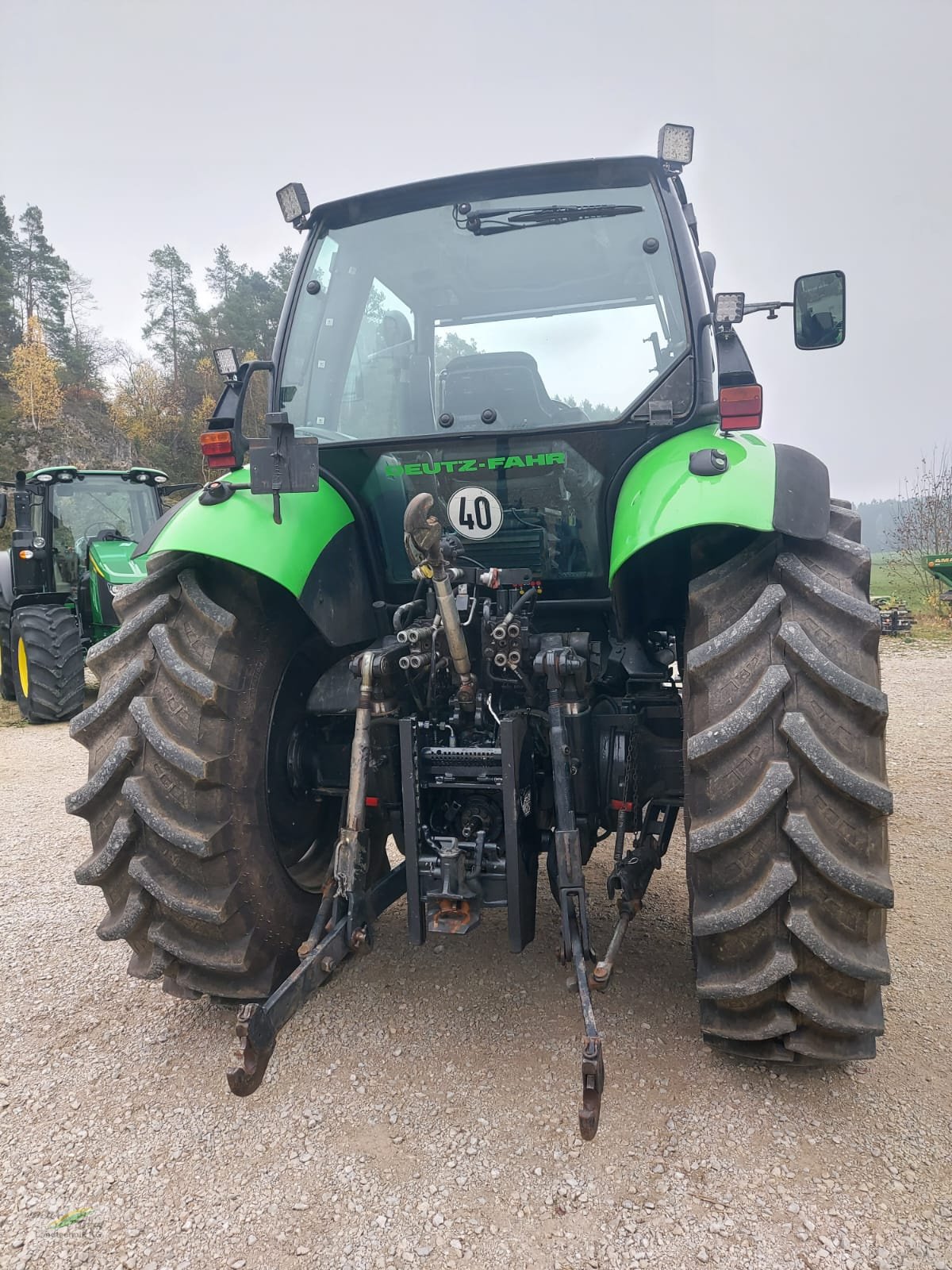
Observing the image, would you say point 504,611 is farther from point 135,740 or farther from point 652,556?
point 135,740

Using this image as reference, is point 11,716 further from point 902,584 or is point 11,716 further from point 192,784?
point 902,584

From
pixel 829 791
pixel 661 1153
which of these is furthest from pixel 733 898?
pixel 661 1153

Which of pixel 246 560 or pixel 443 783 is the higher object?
pixel 246 560

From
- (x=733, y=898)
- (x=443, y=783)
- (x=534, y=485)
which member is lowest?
(x=733, y=898)

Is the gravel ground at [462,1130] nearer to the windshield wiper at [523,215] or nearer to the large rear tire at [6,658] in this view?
the windshield wiper at [523,215]

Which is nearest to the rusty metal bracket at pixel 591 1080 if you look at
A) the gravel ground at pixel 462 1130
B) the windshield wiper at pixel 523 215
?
the gravel ground at pixel 462 1130

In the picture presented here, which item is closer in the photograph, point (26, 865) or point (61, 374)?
point (26, 865)

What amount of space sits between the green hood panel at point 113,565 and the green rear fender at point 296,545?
6.45m

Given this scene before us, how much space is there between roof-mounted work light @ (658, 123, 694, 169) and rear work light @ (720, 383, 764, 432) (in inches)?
35.6

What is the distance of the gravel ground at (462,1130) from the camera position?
178 centimetres

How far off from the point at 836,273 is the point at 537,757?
5.60 ft

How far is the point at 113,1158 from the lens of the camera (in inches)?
82.0

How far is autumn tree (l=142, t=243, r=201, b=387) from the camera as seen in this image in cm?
4581

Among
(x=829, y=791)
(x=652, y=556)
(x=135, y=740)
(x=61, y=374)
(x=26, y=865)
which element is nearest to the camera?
(x=829, y=791)
